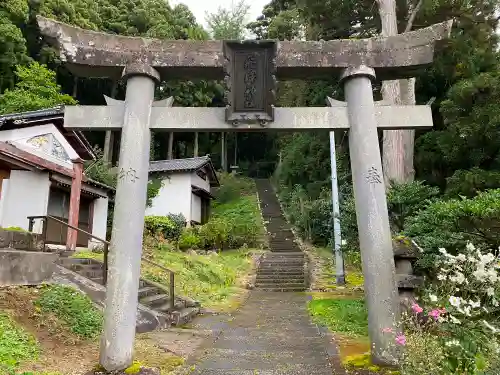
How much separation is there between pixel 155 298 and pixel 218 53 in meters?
6.11

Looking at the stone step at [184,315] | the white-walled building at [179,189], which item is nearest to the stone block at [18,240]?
the stone step at [184,315]

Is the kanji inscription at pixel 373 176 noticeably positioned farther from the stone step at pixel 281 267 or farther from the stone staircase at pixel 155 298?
the stone step at pixel 281 267

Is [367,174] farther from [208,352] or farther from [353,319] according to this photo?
[353,319]

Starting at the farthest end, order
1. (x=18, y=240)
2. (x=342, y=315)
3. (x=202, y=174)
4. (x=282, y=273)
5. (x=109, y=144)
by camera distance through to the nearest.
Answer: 1. (x=109, y=144)
2. (x=202, y=174)
3. (x=282, y=273)
4. (x=342, y=315)
5. (x=18, y=240)

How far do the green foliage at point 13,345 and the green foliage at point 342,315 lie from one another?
17.6ft

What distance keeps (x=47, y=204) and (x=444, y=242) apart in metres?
12.9

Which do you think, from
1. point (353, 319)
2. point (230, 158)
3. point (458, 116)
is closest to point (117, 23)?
point (230, 158)

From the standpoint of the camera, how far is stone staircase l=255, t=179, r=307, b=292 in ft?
50.5

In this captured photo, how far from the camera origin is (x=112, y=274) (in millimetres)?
5000

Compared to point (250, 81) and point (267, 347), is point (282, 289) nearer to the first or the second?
point (267, 347)

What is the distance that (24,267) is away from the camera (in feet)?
22.6

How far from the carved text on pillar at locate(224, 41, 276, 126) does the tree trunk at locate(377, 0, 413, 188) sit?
10.1m

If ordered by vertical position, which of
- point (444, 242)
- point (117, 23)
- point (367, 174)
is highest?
point (117, 23)

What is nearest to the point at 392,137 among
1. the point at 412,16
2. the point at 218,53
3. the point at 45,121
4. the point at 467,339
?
the point at 412,16
